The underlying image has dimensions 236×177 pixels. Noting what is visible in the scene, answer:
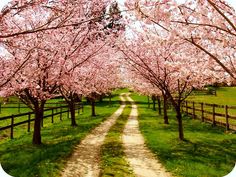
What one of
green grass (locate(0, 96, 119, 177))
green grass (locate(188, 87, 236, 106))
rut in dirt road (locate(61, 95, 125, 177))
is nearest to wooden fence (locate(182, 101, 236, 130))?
rut in dirt road (locate(61, 95, 125, 177))

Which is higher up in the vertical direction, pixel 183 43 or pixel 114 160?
pixel 183 43

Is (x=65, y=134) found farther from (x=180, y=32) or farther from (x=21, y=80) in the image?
(x=180, y=32)

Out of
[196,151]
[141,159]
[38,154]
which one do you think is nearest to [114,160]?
[141,159]

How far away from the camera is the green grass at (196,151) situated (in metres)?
11.3

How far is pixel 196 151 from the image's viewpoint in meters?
14.4

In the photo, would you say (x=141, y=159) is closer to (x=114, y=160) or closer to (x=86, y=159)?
(x=114, y=160)

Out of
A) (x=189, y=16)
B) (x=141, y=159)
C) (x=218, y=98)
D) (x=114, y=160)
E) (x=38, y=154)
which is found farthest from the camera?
(x=218, y=98)

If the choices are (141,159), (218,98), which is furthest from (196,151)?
(218,98)

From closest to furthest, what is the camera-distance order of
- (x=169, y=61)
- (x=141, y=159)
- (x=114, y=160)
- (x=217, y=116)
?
1. (x=114, y=160)
2. (x=141, y=159)
3. (x=169, y=61)
4. (x=217, y=116)

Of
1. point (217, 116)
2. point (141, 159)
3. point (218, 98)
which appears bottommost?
point (141, 159)

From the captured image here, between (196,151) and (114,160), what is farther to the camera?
(196,151)

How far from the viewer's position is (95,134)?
20141 millimetres

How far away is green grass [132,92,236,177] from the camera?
11.3 meters

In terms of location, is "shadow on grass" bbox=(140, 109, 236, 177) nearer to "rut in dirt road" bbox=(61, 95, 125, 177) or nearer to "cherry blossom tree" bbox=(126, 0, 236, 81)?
"rut in dirt road" bbox=(61, 95, 125, 177)
